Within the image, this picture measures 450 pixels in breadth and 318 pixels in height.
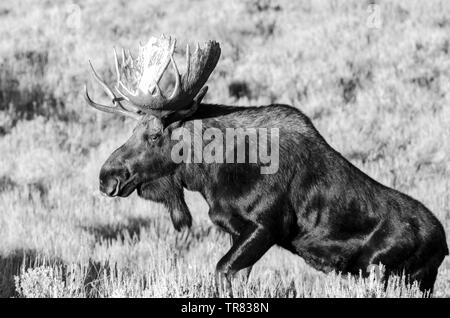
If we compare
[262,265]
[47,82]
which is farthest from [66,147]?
[262,265]

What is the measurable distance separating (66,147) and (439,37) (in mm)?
7059

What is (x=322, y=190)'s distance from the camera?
6.35m

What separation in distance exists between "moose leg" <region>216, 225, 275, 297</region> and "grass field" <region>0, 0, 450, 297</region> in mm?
139

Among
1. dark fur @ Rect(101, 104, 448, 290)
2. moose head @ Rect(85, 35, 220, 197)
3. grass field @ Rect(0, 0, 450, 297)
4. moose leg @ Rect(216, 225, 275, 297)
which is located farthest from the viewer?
grass field @ Rect(0, 0, 450, 297)

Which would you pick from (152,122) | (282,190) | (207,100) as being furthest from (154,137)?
(207,100)

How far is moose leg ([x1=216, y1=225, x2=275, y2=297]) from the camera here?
19.8 ft

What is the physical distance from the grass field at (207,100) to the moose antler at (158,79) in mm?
1061

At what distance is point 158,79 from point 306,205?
132 centimetres

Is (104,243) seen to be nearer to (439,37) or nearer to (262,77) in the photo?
(262,77)

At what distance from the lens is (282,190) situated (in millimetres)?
6285

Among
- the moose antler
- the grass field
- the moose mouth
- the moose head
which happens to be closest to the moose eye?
the moose head

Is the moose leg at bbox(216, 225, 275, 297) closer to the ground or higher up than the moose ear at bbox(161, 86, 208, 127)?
closer to the ground

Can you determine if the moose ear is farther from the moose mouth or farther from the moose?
the moose mouth

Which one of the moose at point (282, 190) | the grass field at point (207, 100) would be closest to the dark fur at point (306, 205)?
the moose at point (282, 190)
